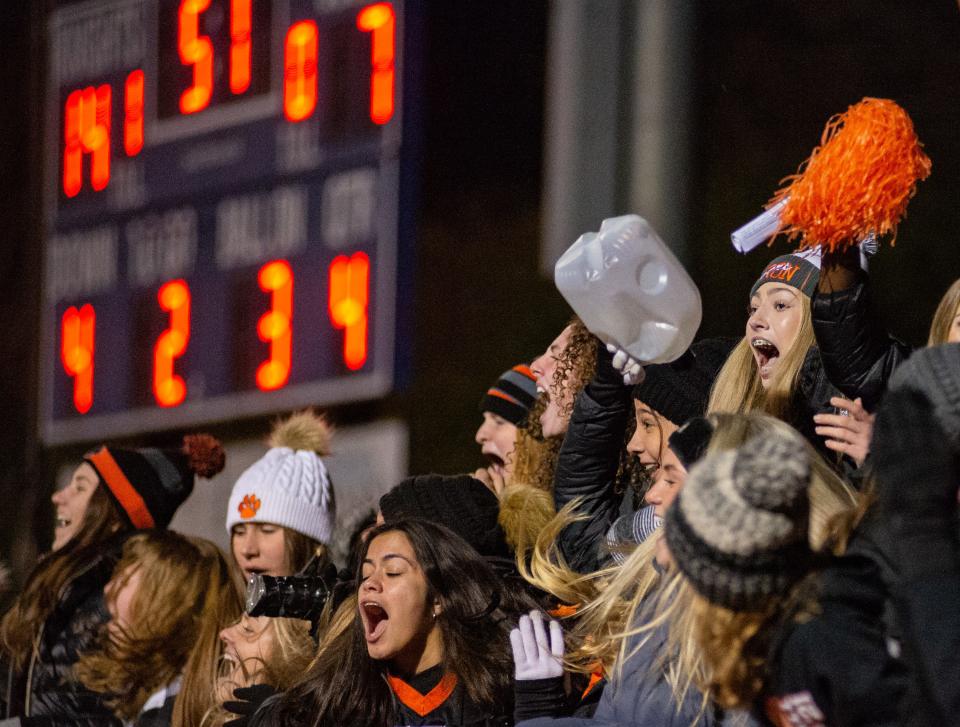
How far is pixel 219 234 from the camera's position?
251 inches

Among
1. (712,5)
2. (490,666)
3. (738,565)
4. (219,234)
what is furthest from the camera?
(219,234)

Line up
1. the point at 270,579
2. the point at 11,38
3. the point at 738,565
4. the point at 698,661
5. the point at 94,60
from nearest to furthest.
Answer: the point at 738,565
the point at 698,661
the point at 270,579
the point at 94,60
the point at 11,38

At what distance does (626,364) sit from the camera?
3.46 metres

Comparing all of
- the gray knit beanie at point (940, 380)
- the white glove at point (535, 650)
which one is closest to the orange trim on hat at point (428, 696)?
the white glove at point (535, 650)

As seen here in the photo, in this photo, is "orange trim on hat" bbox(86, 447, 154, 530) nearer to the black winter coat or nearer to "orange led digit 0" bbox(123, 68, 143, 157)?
"orange led digit 0" bbox(123, 68, 143, 157)

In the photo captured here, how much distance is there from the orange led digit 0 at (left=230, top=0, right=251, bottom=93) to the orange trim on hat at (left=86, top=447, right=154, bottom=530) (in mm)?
1761

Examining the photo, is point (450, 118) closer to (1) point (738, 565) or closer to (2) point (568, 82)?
(2) point (568, 82)

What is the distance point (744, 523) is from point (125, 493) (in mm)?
3325

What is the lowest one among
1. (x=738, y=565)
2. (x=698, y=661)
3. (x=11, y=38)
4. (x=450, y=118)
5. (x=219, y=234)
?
(x=698, y=661)

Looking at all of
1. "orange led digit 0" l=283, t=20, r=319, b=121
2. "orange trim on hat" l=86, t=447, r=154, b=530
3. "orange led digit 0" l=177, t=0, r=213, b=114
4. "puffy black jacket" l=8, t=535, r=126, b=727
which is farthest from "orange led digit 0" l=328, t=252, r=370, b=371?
"puffy black jacket" l=8, t=535, r=126, b=727

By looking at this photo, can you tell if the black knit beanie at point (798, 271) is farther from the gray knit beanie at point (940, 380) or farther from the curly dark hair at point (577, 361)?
the gray knit beanie at point (940, 380)

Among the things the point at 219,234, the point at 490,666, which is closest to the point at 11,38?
the point at 219,234

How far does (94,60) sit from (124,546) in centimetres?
276

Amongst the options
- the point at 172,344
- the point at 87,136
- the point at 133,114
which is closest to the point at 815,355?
the point at 172,344
